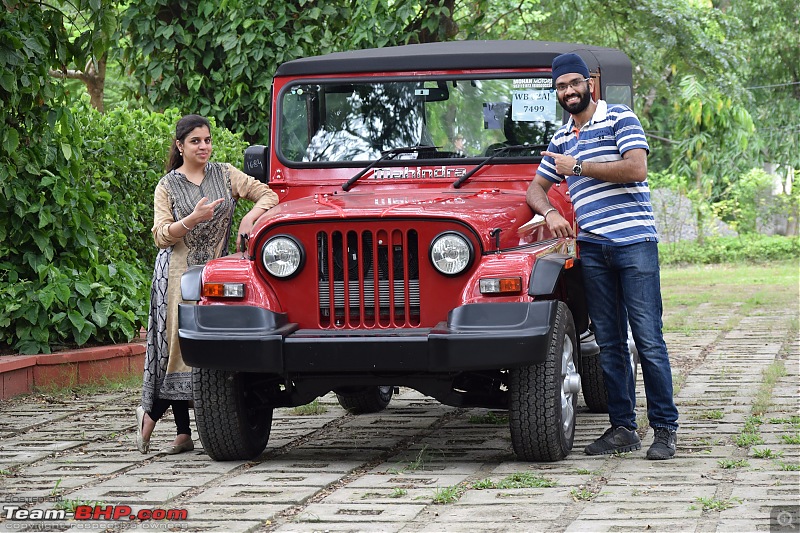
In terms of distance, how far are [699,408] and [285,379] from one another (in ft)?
9.87

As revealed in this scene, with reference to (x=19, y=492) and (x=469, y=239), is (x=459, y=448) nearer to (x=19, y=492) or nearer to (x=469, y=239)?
(x=469, y=239)

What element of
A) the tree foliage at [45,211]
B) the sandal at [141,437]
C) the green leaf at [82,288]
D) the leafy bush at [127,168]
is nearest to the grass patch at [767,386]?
the sandal at [141,437]

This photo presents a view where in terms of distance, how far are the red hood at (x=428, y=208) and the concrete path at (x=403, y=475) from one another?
3.98 feet

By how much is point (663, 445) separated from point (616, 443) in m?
0.29

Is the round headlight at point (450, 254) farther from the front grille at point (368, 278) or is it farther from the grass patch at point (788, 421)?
the grass patch at point (788, 421)

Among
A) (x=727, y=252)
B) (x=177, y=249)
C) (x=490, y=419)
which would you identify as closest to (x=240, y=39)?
(x=490, y=419)

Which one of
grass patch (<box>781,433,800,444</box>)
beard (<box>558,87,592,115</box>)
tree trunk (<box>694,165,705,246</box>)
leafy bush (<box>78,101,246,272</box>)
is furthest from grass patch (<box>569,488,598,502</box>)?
tree trunk (<box>694,165,705,246</box>)

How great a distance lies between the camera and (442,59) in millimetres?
7438

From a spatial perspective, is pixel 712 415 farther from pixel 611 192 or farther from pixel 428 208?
pixel 428 208

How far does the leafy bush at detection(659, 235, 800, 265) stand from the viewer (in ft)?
83.7

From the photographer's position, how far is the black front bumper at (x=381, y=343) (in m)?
5.83

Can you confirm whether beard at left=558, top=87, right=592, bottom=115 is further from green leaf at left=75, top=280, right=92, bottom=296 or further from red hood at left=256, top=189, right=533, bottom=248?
green leaf at left=75, top=280, right=92, bottom=296

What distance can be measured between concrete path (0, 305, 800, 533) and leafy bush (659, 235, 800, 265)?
55.5 feet

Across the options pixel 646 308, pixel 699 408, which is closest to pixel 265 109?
pixel 699 408
